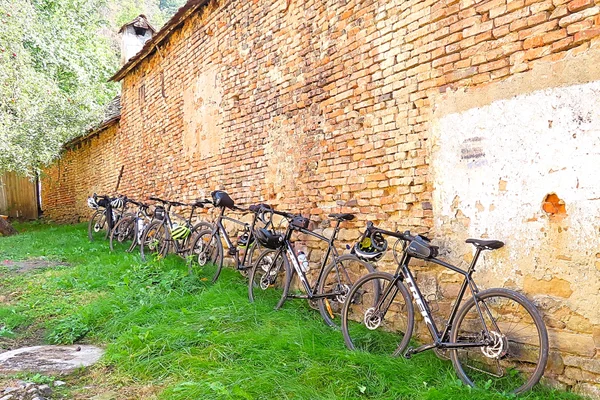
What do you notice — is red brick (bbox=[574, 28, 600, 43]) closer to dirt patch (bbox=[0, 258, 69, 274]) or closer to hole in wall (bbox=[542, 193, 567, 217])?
hole in wall (bbox=[542, 193, 567, 217])

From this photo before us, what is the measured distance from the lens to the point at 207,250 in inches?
253

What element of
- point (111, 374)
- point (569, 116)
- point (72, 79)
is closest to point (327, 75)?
point (569, 116)

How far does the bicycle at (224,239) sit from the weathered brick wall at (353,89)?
0.96 ft

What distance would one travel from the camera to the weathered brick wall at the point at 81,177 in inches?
512

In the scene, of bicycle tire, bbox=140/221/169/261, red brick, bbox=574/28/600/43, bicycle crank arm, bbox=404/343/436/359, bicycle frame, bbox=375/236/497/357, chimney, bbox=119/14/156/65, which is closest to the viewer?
red brick, bbox=574/28/600/43

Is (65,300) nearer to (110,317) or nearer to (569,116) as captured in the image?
(110,317)

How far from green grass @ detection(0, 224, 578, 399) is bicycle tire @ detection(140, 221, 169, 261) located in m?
0.61

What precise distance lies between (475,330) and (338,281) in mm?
1436

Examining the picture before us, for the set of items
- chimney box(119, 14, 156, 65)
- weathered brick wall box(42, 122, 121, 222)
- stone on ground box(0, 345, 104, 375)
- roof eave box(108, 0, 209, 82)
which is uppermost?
chimney box(119, 14, 156, 65)

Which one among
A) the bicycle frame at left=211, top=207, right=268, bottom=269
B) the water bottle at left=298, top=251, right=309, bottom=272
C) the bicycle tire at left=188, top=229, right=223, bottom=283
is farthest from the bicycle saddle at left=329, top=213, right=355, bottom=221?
the bicycle tire at left=188, top=229, right=223, bottom=283

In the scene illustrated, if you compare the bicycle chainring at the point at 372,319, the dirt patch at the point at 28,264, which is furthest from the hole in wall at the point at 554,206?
the dirt patch at the point at 28,264

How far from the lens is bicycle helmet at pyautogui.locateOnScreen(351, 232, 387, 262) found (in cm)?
400

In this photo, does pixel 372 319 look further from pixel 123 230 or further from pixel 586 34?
pixel 123 230

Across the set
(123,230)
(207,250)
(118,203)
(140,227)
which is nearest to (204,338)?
(207,250)
